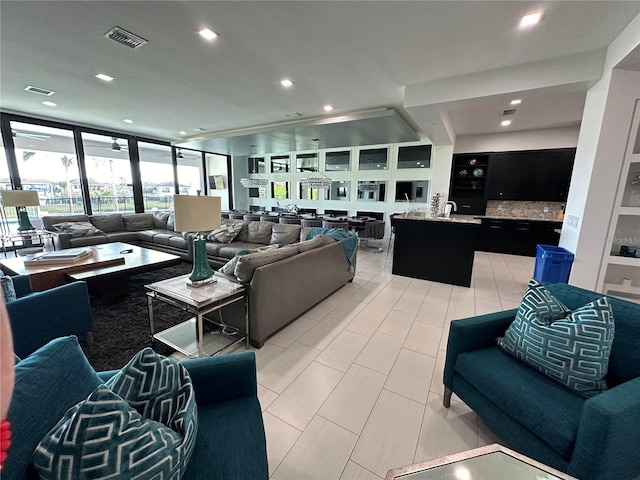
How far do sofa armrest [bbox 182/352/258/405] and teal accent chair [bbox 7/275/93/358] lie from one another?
1530mm

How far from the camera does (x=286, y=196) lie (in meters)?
9.57

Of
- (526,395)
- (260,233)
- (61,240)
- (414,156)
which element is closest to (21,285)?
(61,240)

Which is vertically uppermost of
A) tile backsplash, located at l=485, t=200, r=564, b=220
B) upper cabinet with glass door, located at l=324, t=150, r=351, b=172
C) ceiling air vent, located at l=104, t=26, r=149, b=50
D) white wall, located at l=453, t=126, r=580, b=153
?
ceiling air vent, located at l=104, t=26, r=149, b=50

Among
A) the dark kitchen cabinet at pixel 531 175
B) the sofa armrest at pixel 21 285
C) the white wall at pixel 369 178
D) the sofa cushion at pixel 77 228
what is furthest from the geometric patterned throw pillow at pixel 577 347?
the sofa cushion at pixel 77 228

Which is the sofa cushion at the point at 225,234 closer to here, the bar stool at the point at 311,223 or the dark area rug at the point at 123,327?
the dark area rug at the point at 123,327

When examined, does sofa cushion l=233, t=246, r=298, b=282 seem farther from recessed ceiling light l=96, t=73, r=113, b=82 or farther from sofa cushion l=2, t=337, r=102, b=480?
recessed ceiling light l=96, t=73, r=113, b=82

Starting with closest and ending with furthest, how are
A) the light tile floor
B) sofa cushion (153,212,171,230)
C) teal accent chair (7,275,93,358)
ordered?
the light tile floor, teal accent chair (7,275,93,358), sofa cushion (153,212,171,230)

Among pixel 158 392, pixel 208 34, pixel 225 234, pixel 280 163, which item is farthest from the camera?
pixel 280 163

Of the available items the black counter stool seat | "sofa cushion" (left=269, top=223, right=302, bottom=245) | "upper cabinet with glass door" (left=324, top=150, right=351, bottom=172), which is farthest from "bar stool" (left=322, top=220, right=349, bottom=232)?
"upper cabinet with glass door" (left=324, top=150, right=351, bottom=172)

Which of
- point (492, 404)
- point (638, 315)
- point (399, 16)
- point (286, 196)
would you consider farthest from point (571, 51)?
point (286, 196)

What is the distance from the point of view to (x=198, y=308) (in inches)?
77.7

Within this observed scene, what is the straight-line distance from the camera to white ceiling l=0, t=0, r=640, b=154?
2.28 meters

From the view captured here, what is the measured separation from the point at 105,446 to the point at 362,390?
161 cm

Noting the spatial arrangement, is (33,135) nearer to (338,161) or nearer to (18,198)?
(18,198)
